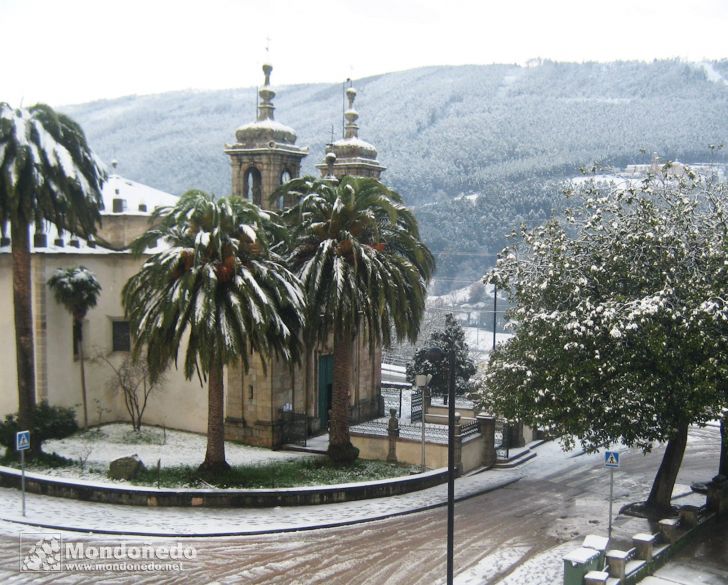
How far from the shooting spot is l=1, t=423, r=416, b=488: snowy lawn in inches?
939

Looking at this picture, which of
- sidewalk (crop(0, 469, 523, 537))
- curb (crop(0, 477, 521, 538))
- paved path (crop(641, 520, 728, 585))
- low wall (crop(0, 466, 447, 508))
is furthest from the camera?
low wall (crop(0, 466, 447, 508))

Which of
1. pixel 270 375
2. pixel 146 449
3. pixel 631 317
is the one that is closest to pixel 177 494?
pixel 146 449

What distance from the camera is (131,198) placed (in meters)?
35.9

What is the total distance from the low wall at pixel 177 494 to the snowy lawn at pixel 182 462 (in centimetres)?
92

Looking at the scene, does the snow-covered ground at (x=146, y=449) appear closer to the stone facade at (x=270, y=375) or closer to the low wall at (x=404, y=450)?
the stone facade at (x=270, y=375)

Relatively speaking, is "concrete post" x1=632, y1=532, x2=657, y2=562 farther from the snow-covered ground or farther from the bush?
the bush

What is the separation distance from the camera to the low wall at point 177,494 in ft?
72.4

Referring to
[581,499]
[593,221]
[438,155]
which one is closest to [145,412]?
[581,499]

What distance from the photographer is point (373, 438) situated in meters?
28.9

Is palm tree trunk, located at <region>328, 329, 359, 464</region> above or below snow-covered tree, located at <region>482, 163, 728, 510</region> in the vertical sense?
below

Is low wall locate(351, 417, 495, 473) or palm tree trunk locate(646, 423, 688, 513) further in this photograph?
low wall locate(351, 417, 495, 473)

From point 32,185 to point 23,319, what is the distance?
4.18 m

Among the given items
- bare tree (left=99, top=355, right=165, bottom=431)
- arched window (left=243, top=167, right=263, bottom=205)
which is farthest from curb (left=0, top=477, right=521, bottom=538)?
arched window (left=243, top=167, right=263, bottom=205)

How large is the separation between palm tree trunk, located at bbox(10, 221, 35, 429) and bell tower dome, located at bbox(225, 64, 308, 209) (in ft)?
28.7
